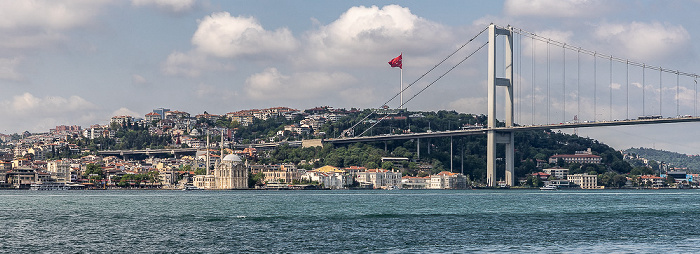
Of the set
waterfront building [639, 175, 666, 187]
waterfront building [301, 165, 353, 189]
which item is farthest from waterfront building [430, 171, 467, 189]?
waterfront building [639, 175, 666, 187]

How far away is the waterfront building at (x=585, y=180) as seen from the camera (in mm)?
110312

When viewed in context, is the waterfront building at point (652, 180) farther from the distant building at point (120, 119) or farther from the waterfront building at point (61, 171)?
the distant building at point (120, 119)

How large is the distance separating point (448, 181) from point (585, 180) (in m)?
21.0

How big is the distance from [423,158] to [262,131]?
2018 inches

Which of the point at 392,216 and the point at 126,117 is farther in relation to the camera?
the point at 126,117

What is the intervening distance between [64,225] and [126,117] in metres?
156

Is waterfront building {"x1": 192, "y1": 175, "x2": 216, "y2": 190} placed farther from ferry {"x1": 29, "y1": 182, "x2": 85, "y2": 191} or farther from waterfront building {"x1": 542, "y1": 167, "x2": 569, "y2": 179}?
waterfront building {"x1": 542, "y1": 167, "x2": 569, "y2": 179}

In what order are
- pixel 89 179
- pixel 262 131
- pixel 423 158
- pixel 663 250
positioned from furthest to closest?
1. pixel 262 131
2. pixel 423 158
3. pixel 89 179
4. pixel 663 250

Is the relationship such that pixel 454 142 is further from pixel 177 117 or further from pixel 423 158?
pixel 177 117

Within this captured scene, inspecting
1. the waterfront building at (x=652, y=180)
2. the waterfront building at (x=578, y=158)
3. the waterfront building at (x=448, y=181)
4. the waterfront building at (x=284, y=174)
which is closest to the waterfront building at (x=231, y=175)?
the waterfront building at (x=284, y=174)

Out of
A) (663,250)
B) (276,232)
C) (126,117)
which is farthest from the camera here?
(126,117)

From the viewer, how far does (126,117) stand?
18175cm

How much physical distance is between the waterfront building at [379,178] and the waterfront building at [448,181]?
422 cm

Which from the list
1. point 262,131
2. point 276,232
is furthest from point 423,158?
point 276,232
